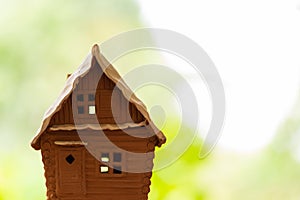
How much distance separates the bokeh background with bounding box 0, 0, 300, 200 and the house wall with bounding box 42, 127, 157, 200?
40cm

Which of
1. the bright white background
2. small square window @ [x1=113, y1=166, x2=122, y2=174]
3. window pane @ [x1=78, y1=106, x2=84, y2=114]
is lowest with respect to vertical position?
small square window @ [x1=113, y1=166, x2=122, y2=174]

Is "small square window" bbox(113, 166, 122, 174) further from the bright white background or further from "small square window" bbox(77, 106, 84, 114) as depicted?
the bright white background

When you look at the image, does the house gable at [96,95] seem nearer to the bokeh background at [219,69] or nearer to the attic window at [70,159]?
the attic window at [70,159]

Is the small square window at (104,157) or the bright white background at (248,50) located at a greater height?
the bright white background at (248,50)

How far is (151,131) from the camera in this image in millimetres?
925

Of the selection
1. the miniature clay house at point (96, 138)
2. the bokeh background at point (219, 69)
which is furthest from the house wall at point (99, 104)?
the bokeh background at point (219, 69)

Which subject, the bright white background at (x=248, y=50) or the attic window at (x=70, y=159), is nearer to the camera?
the attic window at (x=70, y=159)

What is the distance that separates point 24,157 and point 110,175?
0.51 metres

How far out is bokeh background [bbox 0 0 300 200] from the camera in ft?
4.38

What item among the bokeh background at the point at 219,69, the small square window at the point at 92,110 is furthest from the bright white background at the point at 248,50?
the small square window at the point at 92,110

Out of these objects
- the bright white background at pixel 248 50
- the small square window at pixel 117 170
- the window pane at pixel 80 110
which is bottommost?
the small square window at pixel 117 170

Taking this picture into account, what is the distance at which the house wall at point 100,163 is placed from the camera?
0.93 m

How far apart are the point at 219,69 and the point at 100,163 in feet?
1.75

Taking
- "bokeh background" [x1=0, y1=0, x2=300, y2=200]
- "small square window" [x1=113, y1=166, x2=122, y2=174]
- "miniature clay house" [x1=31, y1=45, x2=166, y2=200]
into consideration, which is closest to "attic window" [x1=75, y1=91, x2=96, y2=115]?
"miniature clay house" [x1=31, y1=45, x2=166, y2=200]
